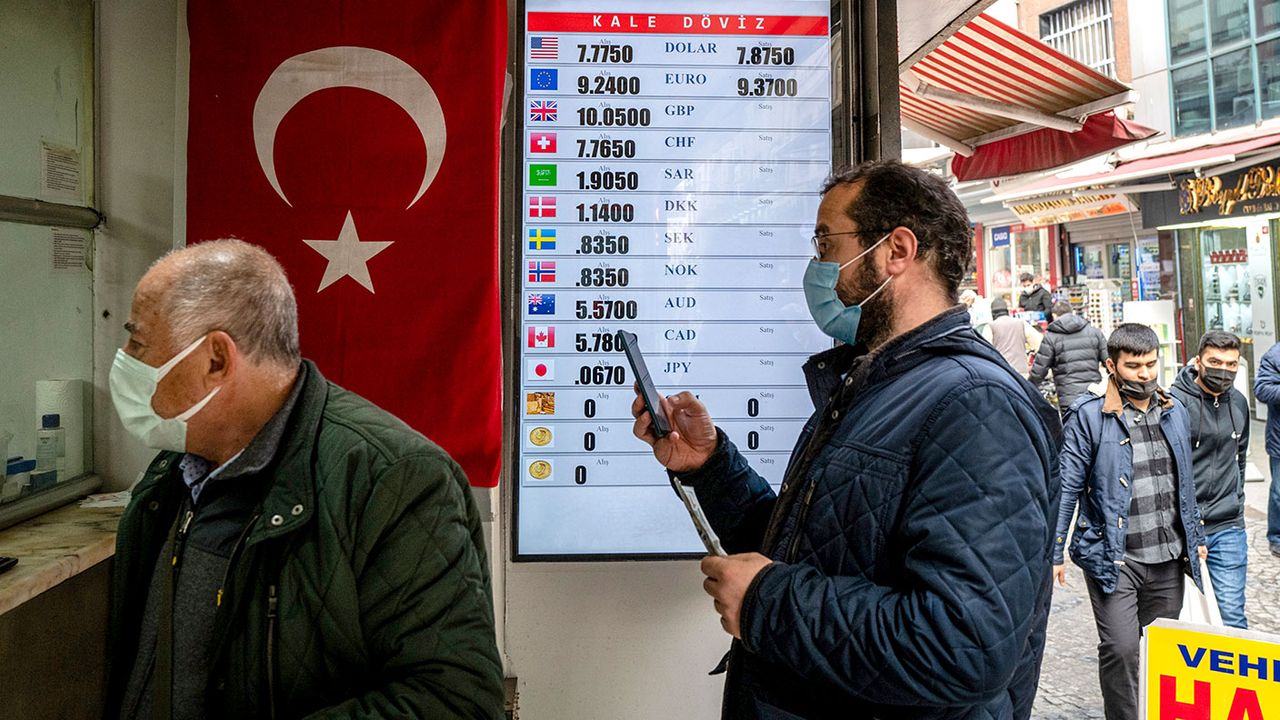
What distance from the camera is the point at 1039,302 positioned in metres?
13.8

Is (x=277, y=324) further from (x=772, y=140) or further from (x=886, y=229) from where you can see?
(x=772, y=140)

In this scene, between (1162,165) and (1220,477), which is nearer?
(1220,477)

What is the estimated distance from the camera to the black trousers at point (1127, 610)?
4.08 m

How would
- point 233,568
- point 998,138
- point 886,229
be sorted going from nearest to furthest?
point 233,568
point 886,229
point 998,138

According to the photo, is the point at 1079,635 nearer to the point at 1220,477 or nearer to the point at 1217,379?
the point at 1220,477

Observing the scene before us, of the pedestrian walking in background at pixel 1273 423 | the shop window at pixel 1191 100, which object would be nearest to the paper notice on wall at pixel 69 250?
the pedestrian walking in background at pixel 1273 423

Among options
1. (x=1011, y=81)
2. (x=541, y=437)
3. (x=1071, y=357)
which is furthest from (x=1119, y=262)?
(x=541, y=437)

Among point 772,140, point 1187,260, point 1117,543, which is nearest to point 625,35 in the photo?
point 772,140

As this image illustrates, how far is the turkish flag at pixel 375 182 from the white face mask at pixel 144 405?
1.04 meters

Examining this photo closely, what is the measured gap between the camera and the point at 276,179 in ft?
9.01

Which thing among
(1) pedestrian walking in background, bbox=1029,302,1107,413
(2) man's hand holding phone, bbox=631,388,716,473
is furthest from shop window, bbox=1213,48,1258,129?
(2) man's hand holding phone, bbox=631,388,716,473

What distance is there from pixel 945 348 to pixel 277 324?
132cm

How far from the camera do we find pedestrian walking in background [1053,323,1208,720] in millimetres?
4117

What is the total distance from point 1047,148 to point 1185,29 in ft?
39.9
